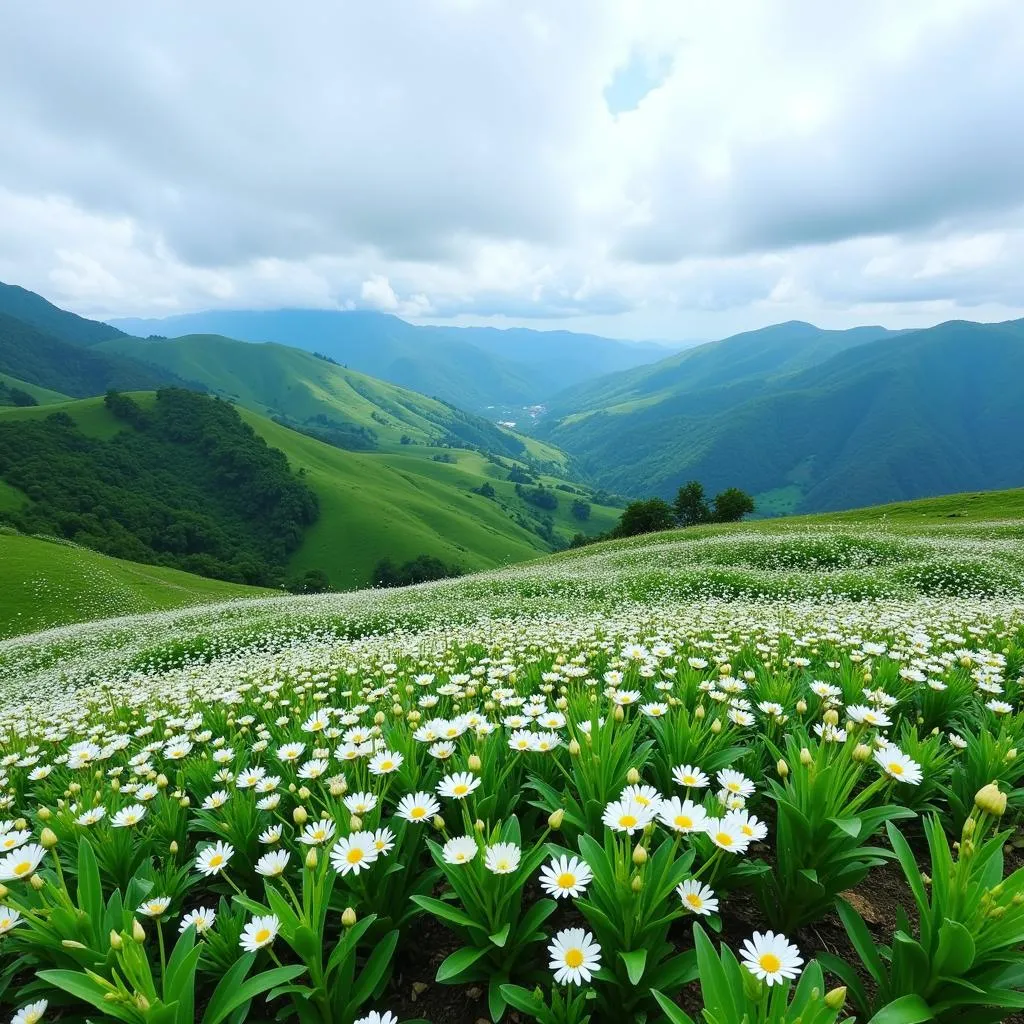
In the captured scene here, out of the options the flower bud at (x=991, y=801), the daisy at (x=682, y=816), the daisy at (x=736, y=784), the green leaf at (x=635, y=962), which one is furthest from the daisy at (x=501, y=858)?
the flower bud at (x=991, y=801)

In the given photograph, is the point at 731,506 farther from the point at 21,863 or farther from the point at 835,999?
the point at 21,863

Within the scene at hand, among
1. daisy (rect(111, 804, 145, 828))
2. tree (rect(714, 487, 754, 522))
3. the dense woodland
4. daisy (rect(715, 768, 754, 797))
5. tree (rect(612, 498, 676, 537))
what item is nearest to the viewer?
daisy (rect(715, 768, 754, 797))

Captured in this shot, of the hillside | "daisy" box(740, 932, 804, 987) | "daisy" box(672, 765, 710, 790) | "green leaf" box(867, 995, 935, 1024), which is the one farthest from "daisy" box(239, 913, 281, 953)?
the hillside

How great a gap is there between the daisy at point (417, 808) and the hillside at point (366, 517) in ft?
405

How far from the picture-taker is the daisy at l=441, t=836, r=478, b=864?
263 cm

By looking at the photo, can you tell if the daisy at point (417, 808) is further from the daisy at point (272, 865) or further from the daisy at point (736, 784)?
the daisy at point (736, 784)

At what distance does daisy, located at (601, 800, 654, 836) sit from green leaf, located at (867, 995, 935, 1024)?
1.02 m

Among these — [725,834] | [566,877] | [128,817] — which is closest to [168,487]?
[128,817]

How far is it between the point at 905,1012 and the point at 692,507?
79517 millimetres

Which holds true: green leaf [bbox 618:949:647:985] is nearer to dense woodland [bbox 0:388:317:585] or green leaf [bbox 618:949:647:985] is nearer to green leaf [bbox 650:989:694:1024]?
green leaf [bbox 650:989:694:1024]

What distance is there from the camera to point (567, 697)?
488cm

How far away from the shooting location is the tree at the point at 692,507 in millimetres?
77500

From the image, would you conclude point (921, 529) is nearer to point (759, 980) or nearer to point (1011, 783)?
point (1011, 783)

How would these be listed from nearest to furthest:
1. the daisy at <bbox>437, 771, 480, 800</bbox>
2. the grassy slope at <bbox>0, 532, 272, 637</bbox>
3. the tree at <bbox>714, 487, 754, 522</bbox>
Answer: the daisy at <bbox>437, 771, 480, 800</bbox> → the grassy slope at <bbox>0, 532, 272, 637</bbox> → the tree at <bbox>714, 487, 754, 522</bbox>
